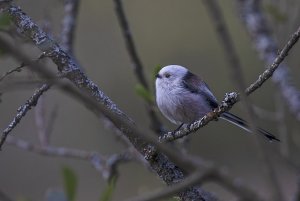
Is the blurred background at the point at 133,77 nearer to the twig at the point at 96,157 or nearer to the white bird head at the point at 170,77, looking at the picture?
the white bird head at the point at 170,77

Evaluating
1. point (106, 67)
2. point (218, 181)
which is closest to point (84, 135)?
point (106, 67)

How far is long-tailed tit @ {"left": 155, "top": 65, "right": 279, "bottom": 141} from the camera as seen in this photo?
311 centimetres

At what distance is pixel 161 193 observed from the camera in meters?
0.71

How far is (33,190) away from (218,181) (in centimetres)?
588

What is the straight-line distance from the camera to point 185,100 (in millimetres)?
3168

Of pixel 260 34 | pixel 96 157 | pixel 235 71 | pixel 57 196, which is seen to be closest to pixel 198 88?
pixel 260 34

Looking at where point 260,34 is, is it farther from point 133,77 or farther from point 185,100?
point 133,77

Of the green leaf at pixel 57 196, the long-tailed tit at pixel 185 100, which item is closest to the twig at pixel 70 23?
the long-tailed tit at pixel 185 100

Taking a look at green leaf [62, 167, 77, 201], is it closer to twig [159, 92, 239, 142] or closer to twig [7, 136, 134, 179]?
twig [159, 92, 239, 142]

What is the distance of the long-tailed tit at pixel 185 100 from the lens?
3109 mm

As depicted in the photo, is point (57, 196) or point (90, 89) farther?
point (90, 89)

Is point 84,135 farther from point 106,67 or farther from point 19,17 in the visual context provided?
point 19,17

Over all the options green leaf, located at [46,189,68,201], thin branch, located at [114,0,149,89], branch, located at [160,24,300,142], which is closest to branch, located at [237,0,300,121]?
thin branch, located at [114,0,149,89]

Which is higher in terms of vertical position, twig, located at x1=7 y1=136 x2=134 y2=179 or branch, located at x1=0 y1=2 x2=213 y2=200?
branch, located at x1=0 y1=2 x2=213 y2=200
